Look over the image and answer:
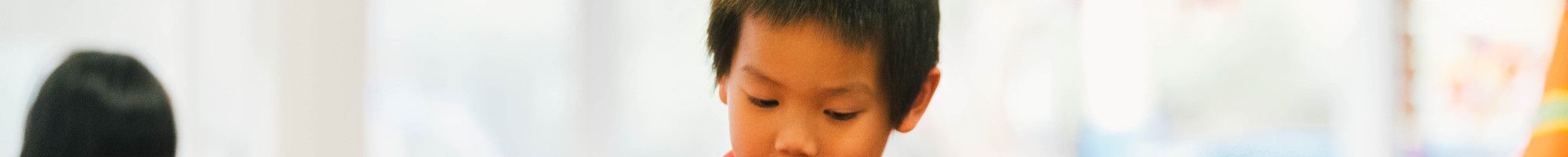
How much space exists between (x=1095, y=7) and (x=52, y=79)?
701 millimetres

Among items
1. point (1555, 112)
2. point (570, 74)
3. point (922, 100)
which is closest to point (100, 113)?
point (570, 74)

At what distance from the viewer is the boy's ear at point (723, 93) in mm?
926

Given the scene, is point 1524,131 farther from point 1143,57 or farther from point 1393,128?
point 1143,57

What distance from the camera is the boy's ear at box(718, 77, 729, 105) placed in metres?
0.93

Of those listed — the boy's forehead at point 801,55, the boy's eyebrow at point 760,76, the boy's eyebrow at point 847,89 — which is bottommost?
the boy's eyebrow at point 847,89

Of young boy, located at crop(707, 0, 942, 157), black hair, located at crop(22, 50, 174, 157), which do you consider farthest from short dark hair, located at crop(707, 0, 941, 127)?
black hair, located at crop(22, 50, 174, 157)

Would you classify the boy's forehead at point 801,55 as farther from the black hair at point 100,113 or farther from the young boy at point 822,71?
the black hair at point 100,113

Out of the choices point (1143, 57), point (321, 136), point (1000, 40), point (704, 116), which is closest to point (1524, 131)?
point (1143, 57)

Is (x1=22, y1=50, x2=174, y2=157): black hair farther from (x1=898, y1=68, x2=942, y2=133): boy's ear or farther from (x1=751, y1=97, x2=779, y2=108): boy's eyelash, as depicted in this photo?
(x1=898, y1=68, x2=942, y2=133): boy's ear

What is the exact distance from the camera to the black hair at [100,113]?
0.91 m

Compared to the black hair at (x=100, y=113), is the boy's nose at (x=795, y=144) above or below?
below

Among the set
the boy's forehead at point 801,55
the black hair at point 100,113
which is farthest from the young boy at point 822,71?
the black hair at point 100,113

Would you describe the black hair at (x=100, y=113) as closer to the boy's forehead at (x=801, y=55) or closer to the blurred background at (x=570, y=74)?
the blurred background at (x=570, y=74)

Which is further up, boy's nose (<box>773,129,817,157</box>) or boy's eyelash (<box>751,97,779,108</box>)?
boy's eyelash (<box>751,97,779,108</box>)
